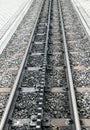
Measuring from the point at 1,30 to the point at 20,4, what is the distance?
1005 cm

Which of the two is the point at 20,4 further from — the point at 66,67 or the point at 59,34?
the point at 66,67

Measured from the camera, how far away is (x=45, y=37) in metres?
13.8

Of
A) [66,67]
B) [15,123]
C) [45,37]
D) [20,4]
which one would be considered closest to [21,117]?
[15,123]

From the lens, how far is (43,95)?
7.46m

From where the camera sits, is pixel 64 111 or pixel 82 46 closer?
pixel 64 111

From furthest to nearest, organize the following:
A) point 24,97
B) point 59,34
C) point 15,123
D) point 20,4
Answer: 1. point 20,4
2. point 59,34
3. point 24,97
4. point 15,123

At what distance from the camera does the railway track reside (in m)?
6.39

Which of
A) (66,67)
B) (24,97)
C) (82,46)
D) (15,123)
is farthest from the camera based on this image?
(82,46)

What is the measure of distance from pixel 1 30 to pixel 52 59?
5.92 m

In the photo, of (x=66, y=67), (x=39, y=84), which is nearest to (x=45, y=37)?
(x=66, y=67)

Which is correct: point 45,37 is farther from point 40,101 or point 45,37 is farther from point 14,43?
point 40,101

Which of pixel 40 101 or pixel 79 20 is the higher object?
pixel 40 101

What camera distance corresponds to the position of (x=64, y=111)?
699cm

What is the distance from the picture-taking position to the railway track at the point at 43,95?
639 cm
